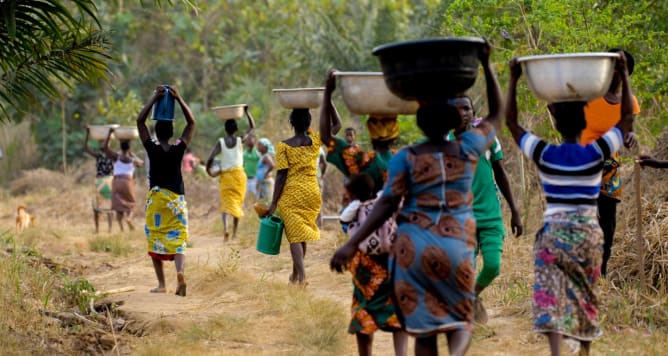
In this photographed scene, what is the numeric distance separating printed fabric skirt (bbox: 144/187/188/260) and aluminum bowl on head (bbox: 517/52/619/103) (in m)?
4.28

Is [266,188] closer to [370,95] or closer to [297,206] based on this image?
[297,206]

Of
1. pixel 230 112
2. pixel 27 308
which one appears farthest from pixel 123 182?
pixel 27 308

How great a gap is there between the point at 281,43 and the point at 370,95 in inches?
796

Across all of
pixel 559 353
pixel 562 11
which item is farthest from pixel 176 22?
pixel 559 353

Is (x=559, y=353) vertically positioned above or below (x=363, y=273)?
below

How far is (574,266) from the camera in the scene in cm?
496

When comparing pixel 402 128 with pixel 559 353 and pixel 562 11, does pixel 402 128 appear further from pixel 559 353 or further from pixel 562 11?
pixel 559 353

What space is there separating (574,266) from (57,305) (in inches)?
186

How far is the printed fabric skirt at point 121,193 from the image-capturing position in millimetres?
15062

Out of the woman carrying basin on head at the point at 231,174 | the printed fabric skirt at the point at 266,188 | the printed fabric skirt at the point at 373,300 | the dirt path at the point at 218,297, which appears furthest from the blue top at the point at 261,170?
the printed fabric skirt at the point at 373,300

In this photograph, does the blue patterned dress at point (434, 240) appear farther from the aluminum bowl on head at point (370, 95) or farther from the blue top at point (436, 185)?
the aluminum bowl on head at point (370, 95)

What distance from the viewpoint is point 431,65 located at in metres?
4.42

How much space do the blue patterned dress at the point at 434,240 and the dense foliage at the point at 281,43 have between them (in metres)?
4.26

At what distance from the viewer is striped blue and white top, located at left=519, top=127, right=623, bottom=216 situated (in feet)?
16.1
